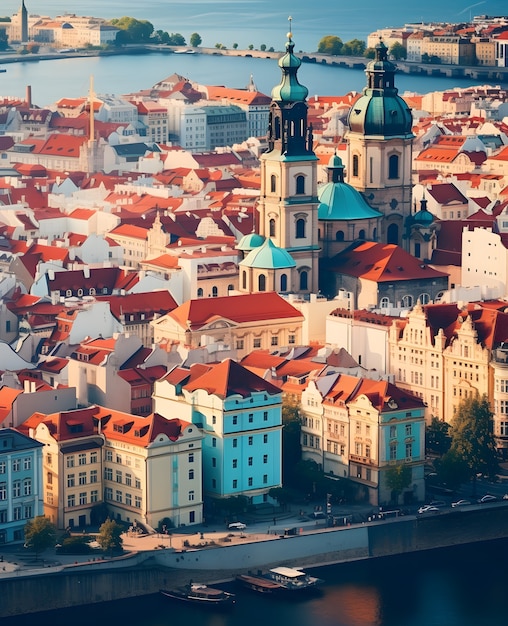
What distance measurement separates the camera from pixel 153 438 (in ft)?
193

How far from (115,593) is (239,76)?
416 feet

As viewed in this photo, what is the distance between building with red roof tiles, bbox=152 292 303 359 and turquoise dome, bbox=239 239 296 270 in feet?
8.45

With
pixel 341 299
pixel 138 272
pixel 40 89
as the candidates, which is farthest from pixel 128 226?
pixel 40 89

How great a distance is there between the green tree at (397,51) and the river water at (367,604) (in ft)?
391

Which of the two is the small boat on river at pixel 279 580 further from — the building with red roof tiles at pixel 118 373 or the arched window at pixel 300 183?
the arched window at pixel 300 183

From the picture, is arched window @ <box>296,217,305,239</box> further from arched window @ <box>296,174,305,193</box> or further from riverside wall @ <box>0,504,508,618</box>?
riverside wall @ <box>0,504,508,618</box>

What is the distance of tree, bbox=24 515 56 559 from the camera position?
56750 millimetres

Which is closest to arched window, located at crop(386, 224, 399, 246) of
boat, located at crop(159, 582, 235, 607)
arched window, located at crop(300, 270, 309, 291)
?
arched window, located at crop(300, 270, 309, 291)

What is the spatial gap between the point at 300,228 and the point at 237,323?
655 centimetres

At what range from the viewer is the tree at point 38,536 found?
56750mm

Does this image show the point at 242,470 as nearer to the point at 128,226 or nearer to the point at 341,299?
the point at 341,299

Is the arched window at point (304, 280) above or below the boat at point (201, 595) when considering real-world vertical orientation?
above

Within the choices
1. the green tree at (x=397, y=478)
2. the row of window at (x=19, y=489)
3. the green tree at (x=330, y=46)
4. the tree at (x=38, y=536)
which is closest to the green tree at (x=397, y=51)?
the green tree at (x=330, y=46)

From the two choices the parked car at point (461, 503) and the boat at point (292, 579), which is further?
the parked car at point (461, 503)
